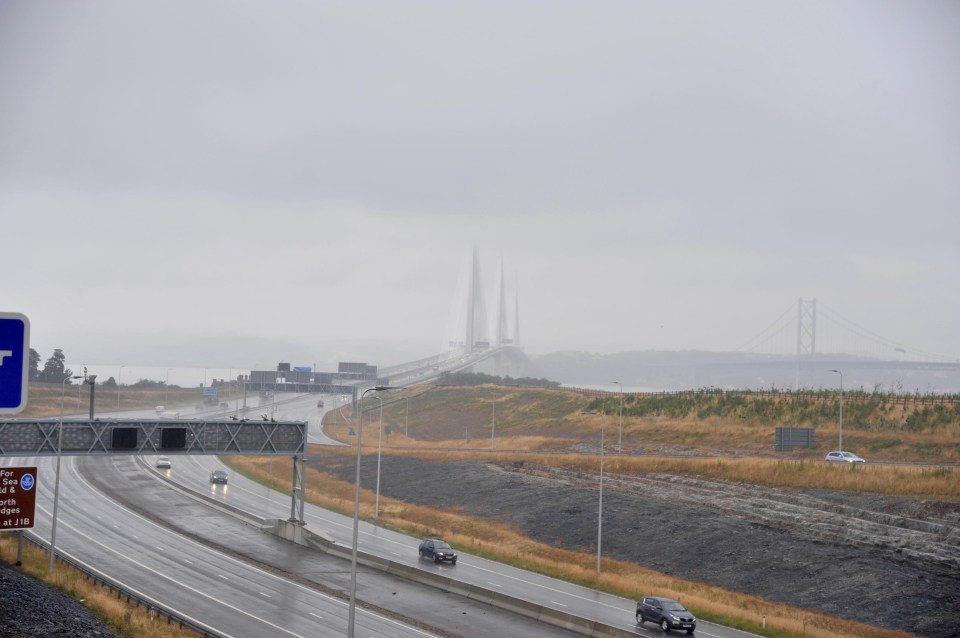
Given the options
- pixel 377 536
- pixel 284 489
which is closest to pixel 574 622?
pixel 377 536

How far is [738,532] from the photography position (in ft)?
203

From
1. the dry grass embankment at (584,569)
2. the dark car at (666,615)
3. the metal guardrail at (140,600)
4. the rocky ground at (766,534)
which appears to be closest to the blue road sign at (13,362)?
the metal guardrail at (140,600)

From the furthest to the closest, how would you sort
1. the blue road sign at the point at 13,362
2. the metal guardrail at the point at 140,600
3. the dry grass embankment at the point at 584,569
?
the dry grass embankment at the point at 584,569
the metal guardrail at the point at 140,600
the blue road sign at the point at 13,362

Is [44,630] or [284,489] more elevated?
[44,630]

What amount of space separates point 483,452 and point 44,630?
8147 cm

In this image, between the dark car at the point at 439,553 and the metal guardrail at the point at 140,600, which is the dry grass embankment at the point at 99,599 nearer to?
the metal guardrail at the point at 140,600

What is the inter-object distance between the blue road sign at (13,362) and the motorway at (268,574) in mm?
30666

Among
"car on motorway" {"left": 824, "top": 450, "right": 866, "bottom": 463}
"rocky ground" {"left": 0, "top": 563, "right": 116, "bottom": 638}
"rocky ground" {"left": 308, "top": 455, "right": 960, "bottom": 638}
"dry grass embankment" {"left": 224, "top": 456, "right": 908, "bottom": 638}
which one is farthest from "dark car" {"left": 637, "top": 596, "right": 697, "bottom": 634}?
"car on motorway" {"left": 824, "top": 450, "right": 866, "bottom": 463}

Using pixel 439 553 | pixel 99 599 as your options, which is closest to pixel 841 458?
pixel 439 553

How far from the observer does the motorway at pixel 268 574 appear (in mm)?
41875

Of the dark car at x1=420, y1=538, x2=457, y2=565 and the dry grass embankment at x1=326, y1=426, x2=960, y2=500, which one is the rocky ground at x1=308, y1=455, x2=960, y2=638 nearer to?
the dry grass embankment at x1=326, y1=426, x2=960, y2=500

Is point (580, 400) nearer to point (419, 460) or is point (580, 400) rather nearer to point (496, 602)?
point (419, 460)

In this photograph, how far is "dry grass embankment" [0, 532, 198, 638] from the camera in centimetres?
3628

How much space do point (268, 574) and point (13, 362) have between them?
44764mm
